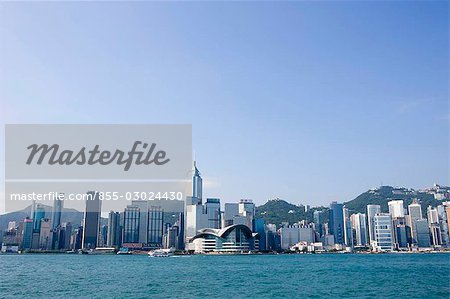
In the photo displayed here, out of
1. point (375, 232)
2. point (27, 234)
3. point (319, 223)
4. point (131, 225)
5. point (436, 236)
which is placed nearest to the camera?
point (375, 232)

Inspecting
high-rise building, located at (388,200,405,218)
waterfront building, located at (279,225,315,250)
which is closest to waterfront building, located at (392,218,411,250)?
high-rise building, located at (388,200,405,218)

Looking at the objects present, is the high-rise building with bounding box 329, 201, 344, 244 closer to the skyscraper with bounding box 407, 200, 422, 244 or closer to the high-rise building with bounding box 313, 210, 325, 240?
the high-rise building with bounding box 313, 210, 325, 240

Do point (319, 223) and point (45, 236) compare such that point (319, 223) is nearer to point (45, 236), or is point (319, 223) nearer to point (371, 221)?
point (371, 221)

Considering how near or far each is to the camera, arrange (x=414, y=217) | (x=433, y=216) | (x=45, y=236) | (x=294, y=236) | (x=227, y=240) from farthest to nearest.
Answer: (x=433, y=216) < (x=294, y=236) < (x=414, y=217) < (x=45, y=236) < (x=227, y=240)

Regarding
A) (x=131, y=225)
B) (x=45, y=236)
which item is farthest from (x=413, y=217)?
(x=45, y=236)

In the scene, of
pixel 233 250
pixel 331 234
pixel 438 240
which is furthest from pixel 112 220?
pixel 438 240

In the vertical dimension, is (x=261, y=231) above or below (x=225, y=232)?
above

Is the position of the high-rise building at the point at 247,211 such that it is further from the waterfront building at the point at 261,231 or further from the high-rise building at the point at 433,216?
the high-rise building at the point at 433,216

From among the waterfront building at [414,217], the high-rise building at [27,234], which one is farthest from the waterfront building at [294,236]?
the high-rise building at [27,234]
